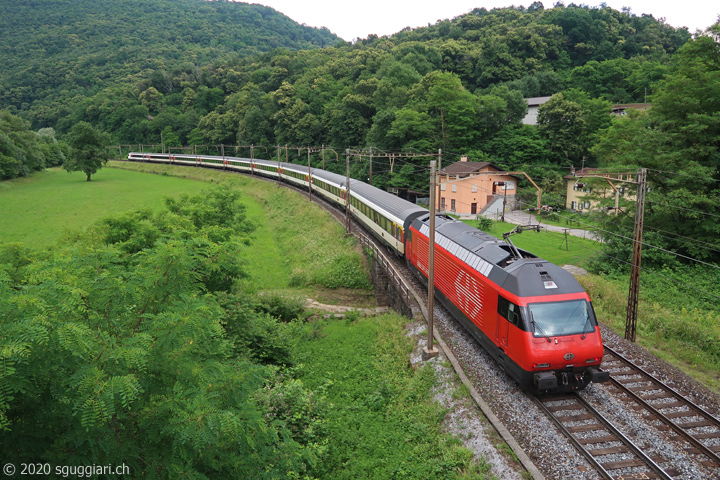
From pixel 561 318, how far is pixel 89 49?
197m

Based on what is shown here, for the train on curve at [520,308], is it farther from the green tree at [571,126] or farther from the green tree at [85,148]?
the green tree at [85,148]

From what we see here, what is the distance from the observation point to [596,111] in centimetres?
5541

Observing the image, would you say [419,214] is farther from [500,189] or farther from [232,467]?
[500,189]

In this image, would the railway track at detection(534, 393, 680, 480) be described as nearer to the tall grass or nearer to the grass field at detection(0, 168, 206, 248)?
the tall grass

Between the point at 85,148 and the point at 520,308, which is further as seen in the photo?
the point at 85,148

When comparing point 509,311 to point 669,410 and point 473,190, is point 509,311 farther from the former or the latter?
point 473,190

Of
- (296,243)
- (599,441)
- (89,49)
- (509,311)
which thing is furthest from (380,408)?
(89,49)

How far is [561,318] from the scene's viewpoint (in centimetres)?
1100

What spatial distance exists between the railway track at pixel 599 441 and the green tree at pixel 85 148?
221 feet

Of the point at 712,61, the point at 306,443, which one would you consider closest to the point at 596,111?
the point at 712,61

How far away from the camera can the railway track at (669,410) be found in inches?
373

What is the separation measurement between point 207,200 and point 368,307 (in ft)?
34.8

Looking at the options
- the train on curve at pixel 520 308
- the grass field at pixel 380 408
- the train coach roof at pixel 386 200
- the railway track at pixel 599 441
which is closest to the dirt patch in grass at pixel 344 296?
the train coach roof at pixel 386 200

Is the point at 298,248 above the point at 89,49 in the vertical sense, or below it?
below
